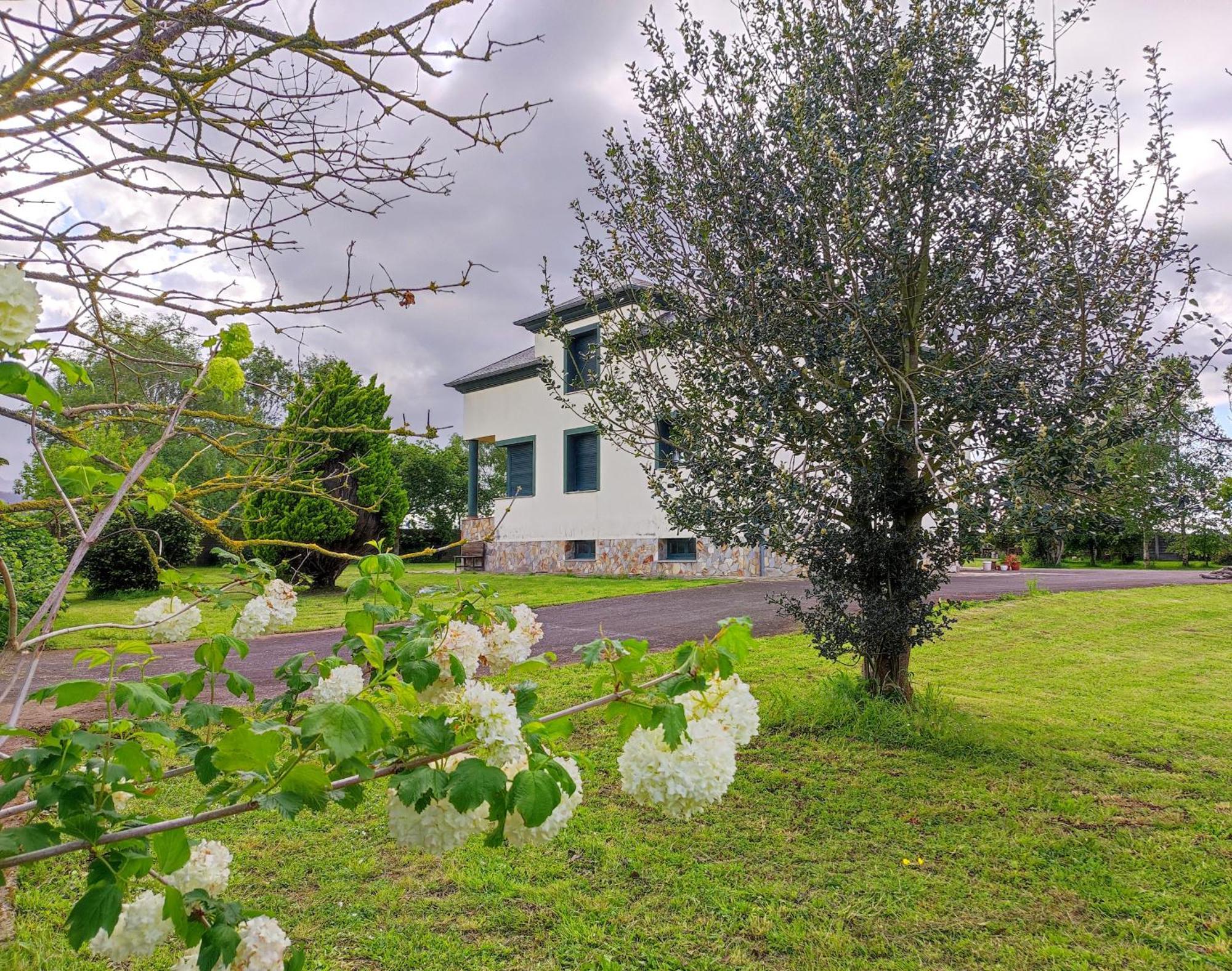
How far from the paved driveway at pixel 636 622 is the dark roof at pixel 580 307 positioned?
271cm

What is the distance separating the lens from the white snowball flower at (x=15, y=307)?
4.06 feet

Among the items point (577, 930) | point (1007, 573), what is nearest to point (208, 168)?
point (577, 930)

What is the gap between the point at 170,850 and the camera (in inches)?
55.9

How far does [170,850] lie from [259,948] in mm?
287

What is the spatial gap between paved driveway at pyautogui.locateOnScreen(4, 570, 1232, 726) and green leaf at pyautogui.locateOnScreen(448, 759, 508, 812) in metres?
3.62

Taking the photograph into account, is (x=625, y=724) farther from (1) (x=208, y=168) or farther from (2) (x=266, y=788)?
(1) (x=208, y=168)

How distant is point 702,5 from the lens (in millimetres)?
5660

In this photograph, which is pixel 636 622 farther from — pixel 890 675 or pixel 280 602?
pixel 280 602

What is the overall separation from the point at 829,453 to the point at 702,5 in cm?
359

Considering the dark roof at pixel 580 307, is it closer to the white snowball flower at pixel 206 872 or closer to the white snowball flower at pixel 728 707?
the white snowball flower at pixel 728 707

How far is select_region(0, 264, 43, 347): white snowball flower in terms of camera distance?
124cm

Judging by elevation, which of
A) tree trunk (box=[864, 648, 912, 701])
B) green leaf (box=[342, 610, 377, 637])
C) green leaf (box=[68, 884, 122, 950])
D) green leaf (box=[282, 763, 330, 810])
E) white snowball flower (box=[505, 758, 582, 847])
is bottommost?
tree trunk (box=[864, 648, 912, 701])

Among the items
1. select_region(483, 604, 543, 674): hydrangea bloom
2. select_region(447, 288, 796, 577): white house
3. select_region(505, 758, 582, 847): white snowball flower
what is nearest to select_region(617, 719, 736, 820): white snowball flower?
select_region(505, 758, 582, 847): white snowball flower

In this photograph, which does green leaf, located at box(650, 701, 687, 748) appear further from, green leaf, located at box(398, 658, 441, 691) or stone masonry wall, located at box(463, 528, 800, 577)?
stone masonry wall, located at box(463, 528, 800, 577)
